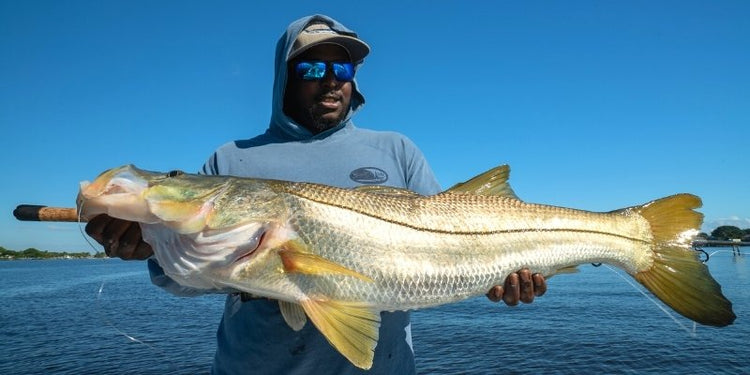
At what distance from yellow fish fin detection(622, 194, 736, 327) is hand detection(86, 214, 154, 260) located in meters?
3.95

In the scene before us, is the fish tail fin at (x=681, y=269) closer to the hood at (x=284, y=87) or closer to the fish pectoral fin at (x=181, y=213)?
the hood at (x=284, y=87)

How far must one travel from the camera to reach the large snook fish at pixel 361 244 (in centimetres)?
284

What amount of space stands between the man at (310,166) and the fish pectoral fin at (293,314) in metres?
0.28

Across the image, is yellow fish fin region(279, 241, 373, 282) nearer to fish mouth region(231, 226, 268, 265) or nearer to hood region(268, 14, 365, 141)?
fish mouth region(231, 226, 268, 265)

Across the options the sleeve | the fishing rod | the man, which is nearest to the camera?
the fishing rod

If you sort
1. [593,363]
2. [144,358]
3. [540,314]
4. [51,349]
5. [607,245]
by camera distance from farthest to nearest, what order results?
[540,314], [51,349], [144,358], [593,363], [607,245]

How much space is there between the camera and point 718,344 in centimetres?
1658

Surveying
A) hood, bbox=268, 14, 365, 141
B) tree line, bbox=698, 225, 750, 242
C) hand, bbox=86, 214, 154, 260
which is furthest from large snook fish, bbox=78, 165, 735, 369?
tree line, bbox=698, 225, 750, 242

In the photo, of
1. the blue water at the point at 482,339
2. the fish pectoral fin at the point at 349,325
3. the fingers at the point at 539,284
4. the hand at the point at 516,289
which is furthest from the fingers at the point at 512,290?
the blue water at the point at 482,339

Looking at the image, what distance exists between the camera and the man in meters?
3.40

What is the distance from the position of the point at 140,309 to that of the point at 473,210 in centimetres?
3231

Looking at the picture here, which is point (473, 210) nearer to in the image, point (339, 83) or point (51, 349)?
point (339, 83)

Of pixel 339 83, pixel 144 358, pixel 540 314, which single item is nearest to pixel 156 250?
pixel 339 83

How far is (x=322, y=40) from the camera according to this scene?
177 inches
